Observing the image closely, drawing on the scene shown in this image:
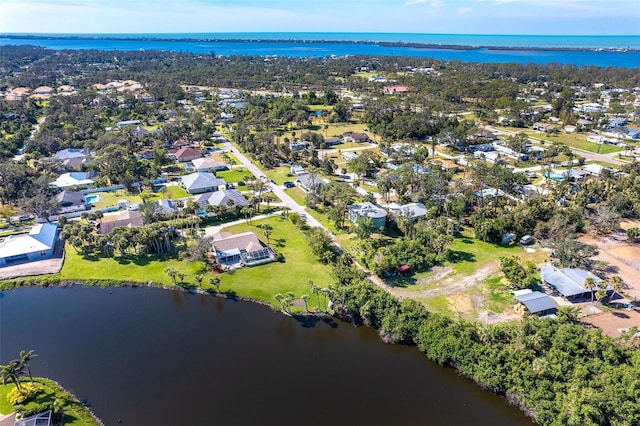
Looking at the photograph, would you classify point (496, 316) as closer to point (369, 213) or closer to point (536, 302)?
point (536, 302)

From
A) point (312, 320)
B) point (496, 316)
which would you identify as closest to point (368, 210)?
point (312, 320)

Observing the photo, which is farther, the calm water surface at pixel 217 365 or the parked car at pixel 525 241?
the parked car at pixel 525 241

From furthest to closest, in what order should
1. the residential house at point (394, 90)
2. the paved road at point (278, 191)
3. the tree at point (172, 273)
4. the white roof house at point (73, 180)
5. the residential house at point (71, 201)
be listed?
the residential house at point (394, 90) < the white roof house at point (73, 180) < the residential house at point (71, 201) < the paved road at point (278, 191) < the tree at point (172, 273)

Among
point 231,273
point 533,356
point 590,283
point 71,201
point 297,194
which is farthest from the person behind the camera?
point 297,194

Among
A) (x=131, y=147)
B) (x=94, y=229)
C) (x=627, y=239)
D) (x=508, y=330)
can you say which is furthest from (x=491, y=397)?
(x=131, y=147)

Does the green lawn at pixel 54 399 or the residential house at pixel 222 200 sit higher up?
the residential house at pixel 222 200

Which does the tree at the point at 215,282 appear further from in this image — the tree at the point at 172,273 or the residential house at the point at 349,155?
the residential house at the point at 349,155

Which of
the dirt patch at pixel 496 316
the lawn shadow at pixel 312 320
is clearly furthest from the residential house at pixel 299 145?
the dirt patch at pixel 496 316
